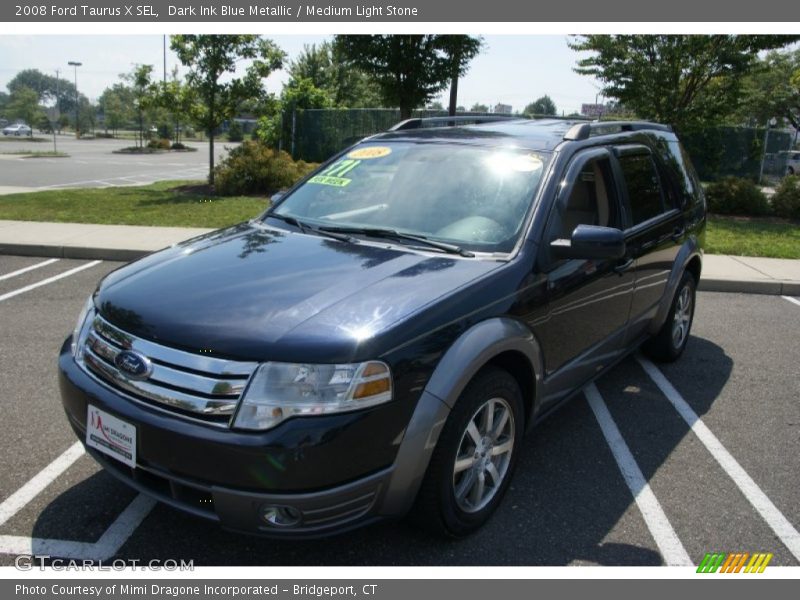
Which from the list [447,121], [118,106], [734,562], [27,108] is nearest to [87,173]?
[447,121]

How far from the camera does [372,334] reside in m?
2.44

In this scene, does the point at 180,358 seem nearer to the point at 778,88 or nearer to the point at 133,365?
the point at 133,365

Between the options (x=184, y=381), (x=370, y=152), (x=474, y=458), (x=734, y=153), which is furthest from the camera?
(x=734, y=153)

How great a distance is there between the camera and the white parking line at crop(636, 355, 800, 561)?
312 cm

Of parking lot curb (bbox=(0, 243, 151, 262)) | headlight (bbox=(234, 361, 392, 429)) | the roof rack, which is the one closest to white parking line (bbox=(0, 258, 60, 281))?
parking lot curb (bbox=(0, 243, 151, 262))

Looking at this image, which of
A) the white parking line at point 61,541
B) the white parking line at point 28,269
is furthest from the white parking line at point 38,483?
the white parking line at point 28,269

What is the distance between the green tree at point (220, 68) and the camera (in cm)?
1485

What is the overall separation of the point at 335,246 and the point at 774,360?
421cm

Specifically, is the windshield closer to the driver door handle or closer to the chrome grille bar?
the chrome grille bar

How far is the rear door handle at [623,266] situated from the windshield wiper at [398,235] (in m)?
1.19

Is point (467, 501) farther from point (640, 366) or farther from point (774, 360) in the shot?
point (774, 360)

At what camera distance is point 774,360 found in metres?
5.58

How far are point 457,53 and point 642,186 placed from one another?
39.0 feet

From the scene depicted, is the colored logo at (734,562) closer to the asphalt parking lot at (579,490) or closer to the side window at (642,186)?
the asphalt parking lot at (579,490)
